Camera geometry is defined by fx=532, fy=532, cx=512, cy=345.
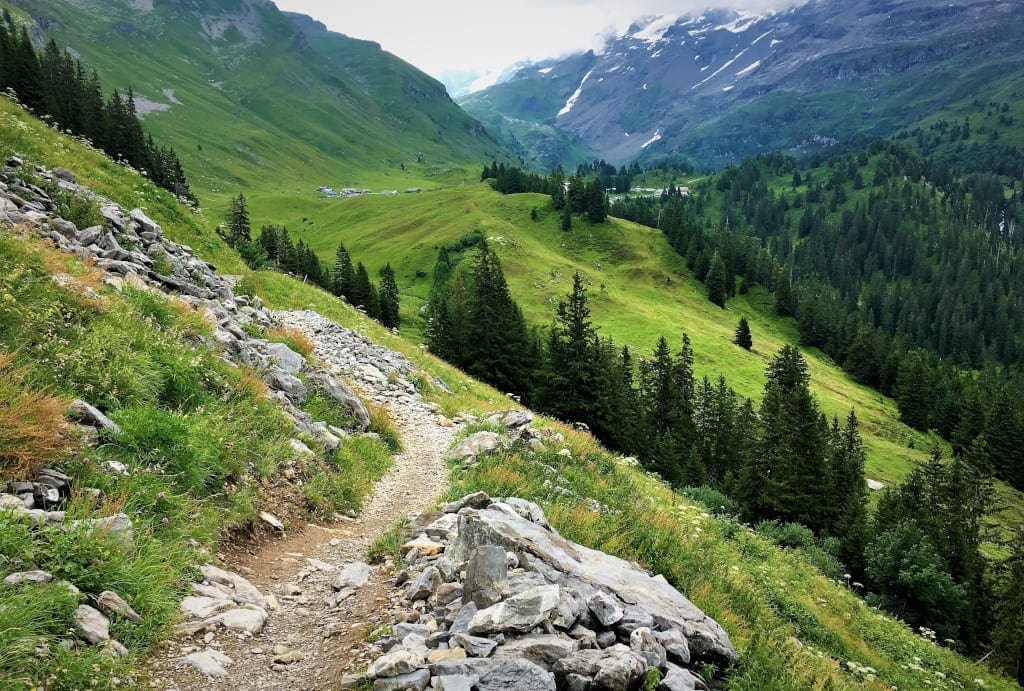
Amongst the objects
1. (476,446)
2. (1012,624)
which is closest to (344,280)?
(476,446)

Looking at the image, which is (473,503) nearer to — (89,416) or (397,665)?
(397,665)

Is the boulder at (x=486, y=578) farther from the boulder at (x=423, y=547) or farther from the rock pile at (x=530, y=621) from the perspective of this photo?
the boulder at (x=423, y=547)

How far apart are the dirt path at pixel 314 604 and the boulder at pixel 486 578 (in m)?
1.28

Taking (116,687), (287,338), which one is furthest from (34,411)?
(287,338)

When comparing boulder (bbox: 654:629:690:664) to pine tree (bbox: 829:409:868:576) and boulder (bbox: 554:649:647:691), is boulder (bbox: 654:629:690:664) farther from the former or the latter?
pine tree (bbox: 829:409:868:576)

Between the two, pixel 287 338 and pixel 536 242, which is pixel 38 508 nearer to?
pixel 287 338

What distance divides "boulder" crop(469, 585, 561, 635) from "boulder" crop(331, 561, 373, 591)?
267 centimetres

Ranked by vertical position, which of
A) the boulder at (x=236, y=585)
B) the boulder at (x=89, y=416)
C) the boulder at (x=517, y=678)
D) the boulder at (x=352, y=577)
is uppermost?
the boulder at (x=89, y=416)

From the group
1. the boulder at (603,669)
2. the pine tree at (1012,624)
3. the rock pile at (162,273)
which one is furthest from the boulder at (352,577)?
the pine tree at (1012,624)

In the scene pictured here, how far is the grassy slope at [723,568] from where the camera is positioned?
880 centimetres

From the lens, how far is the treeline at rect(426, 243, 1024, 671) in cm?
3694

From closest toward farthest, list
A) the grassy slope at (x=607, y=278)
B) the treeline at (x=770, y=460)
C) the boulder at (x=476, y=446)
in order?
the boulder at (x=476, y=446)
the treeline at (x=770, y=460)
the grassy slope at (x=607, y=278)

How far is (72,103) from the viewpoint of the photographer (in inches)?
2566

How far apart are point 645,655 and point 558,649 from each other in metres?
1.14
